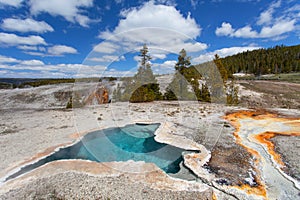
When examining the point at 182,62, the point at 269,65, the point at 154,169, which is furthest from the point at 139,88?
the point at 269,65

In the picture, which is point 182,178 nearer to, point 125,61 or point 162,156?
point 162,156

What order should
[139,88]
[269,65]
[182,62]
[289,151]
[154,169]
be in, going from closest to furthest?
[154,169], [289,151], [139,88], [182,62], [269,65]

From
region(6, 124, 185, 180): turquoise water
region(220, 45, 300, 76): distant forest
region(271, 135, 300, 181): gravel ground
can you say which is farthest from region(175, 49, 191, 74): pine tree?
region(220, 45, 300, 76): distant forest

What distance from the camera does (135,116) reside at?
16.5 m

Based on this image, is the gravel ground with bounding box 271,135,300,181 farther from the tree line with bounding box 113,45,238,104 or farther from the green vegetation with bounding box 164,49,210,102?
the green vegetation with bounding box 164,49,210,102

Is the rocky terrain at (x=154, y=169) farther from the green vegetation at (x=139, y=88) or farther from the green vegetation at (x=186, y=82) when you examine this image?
the green vegetation at (x=186, y=82)

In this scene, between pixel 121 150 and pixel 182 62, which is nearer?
pixel 121 150

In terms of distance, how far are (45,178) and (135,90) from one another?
1955cm

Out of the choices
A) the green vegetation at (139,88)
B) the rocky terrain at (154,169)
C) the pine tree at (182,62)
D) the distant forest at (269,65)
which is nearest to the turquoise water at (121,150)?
the rocky terrain at (154,169)

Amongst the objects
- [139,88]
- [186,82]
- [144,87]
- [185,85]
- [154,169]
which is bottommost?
[154,169]

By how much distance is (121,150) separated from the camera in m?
9.90

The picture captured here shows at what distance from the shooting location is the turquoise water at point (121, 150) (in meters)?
8.10

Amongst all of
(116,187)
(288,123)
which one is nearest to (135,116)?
(116,187)

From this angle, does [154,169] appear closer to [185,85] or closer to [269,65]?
[185,85]
